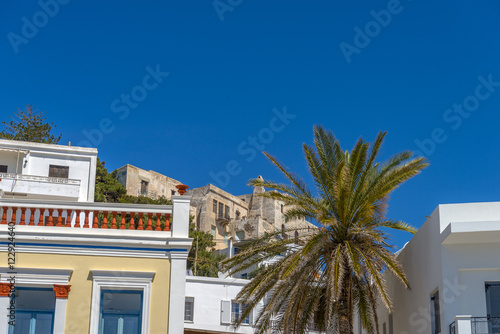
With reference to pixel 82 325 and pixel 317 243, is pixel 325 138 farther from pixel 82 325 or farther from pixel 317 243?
pixel 82 325

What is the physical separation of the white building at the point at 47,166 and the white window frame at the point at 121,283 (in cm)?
1989

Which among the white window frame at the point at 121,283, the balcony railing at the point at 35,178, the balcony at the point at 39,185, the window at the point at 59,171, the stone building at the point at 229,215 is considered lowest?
the white window frame at the point at 121,283

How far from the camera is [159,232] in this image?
17.1m

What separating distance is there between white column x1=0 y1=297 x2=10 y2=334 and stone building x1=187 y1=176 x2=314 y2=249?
2627 inches

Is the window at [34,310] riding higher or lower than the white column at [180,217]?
lower

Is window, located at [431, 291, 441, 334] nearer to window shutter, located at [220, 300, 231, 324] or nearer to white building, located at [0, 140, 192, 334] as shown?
white building, located at [0, 140, 192, 334]

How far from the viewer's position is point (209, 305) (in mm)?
36062

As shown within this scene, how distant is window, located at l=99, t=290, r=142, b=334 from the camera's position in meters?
16.5

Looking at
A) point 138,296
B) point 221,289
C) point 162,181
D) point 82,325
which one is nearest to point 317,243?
point 138,296

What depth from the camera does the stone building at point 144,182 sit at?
260ft

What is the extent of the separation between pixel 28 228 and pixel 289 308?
253 inches

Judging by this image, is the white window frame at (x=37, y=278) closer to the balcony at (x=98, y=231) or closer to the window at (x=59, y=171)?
the balcony at (x=98, y=231)

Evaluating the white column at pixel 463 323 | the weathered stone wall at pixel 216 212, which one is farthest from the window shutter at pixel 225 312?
the weathered stone wall at pixel 216 212

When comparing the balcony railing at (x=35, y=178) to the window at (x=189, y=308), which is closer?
the window at (x=189, y=308)
